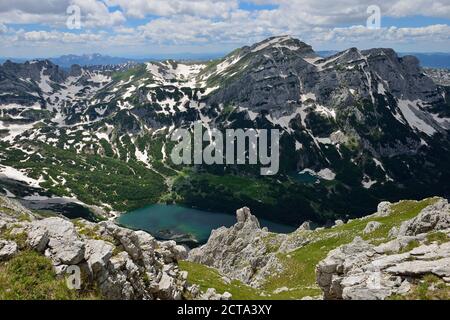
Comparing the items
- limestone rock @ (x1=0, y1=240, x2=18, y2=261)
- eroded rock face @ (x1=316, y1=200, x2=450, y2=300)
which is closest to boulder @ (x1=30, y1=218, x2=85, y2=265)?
limestone rock @ (x1=0, y1=240, x2=18, y2=261)

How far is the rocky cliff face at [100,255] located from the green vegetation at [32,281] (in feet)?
2.00

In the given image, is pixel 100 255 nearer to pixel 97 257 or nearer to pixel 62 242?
pixel 97 257

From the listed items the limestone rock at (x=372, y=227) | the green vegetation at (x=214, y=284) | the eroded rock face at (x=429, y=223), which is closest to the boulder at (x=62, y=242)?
the green vegetation at (x=214, y=284)

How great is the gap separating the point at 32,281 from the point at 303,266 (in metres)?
54.3

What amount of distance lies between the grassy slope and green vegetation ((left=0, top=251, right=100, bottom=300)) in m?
23.8

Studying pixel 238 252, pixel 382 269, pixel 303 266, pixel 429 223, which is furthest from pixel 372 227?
pixel 382 269

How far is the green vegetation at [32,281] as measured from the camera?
24.5 meters

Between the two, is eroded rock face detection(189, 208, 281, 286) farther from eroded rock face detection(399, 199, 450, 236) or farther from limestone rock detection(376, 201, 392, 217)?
limestone rock detection(376, 201, 392, 217)

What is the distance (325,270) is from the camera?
128ft

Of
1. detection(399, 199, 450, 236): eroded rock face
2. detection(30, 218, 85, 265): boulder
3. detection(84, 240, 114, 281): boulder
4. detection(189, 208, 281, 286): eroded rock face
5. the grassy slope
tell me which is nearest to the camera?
detection(30, 218, 85, 265): boulder

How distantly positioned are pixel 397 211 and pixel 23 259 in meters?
86.0

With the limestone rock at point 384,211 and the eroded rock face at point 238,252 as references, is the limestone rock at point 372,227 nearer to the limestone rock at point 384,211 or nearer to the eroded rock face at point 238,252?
the limestone rock at point 384,211

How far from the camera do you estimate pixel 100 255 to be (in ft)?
96.0

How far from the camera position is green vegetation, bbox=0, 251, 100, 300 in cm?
2455
